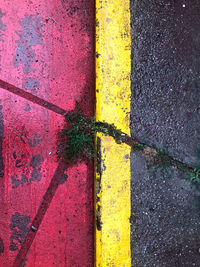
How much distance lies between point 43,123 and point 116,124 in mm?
550

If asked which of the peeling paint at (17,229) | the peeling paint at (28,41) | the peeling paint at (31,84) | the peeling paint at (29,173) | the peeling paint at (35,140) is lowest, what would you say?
the peeling paint at (17,229)

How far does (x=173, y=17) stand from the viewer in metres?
1.95

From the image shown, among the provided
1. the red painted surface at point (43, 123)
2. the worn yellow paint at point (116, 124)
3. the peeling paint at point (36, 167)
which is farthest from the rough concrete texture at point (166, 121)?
the peeling paint at point (36, 167)

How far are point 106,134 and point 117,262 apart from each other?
3.21 feet

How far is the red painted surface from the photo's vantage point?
174 centimetres

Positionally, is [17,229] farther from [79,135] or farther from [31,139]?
[79,135]

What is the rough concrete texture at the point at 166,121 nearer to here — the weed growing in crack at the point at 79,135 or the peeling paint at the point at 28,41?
the weed growing in crack at the point at 79,135

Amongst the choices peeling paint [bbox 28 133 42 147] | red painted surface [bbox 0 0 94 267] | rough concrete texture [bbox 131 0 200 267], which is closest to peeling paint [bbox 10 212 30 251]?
red painted surface [bbox 0 0 94 267]

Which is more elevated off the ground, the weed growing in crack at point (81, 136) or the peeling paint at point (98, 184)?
the weed growing in crack at point (81, 136)

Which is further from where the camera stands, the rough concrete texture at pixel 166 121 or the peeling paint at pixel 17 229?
the rough concrete texture at pixel 166 121

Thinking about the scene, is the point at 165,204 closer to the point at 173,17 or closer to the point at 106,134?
the point at 106,134

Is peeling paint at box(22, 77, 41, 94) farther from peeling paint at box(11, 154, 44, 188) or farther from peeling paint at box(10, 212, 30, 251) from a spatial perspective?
peeling paint at box(10, 212, 30, 251)

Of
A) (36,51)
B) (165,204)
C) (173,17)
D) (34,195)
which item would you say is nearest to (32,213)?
(34,195)

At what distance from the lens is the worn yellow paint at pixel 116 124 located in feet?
5.80
